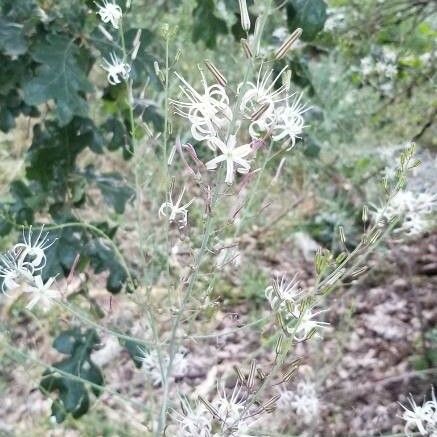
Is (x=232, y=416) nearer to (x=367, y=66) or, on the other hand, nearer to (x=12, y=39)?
(x=12, y=39)

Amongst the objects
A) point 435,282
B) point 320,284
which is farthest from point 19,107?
point 435,282

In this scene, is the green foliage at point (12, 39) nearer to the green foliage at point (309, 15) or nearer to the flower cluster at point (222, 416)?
the green foliage at point (309, 15)

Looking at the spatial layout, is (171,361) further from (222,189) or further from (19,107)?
(19,107)

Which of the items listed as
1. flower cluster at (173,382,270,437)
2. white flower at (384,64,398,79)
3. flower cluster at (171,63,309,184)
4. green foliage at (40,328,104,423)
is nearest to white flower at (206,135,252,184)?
flower cluster at (171,63,309,184)

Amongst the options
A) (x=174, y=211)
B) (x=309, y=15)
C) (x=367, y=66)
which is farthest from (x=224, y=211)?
(x=174, y=211)

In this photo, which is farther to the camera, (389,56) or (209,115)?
(389,56)

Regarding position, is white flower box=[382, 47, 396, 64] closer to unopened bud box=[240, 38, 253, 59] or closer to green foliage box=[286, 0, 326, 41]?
green foliage box=[286, 0, 326, 41]
